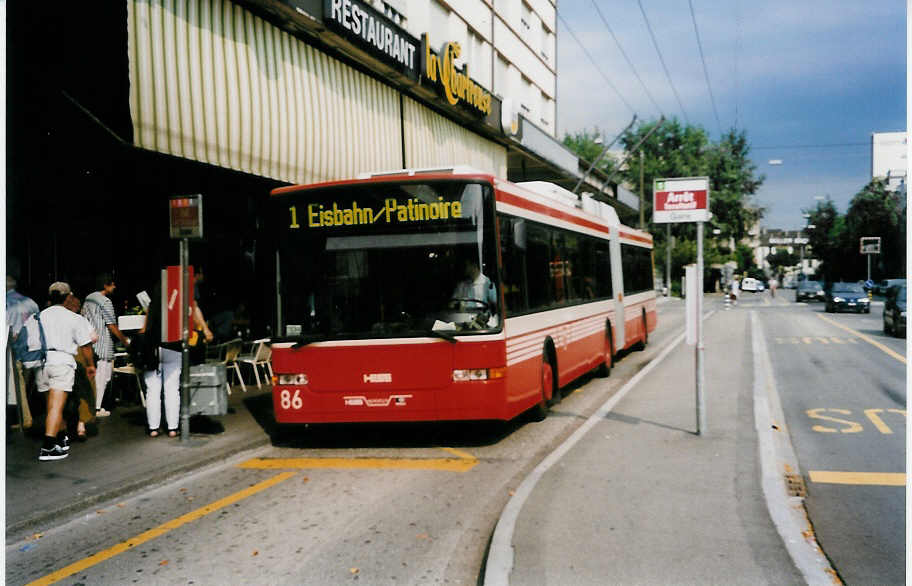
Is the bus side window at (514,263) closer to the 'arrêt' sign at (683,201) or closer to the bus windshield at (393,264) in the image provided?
the bus windshield at (393,264)

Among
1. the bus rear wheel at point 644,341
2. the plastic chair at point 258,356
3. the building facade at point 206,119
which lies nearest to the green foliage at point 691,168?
the bus rear wheel at point 644,341

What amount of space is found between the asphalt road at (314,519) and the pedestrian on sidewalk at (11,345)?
315 centimetres

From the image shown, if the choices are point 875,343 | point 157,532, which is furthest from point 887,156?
point 157,532

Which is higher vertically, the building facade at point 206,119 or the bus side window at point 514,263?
the building facade at point 206,119

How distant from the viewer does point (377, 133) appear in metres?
15.3

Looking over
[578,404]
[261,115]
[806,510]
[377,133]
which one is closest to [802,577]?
[806,510]

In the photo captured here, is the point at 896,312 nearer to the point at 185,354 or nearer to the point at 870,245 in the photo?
the point at 185,354

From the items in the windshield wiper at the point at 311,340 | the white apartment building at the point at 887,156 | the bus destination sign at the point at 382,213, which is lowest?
the windshield wiper at the point at 311,340

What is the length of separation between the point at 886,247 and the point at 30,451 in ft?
219

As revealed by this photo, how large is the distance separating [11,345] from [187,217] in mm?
2744

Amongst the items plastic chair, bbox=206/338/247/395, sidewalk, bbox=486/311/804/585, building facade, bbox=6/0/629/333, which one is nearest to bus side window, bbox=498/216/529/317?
sidewalk, bbox=486/311/804/585

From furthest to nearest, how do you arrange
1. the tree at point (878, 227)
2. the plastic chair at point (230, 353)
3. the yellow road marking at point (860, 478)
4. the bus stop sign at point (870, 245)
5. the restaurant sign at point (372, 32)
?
the tree at point (878, 227)
the bus stop sign at point (870, 245)
the plastic chair at point (230, 353)
the restaurant sign at point (372, 32)
the yellow road marking at point (860, 478)

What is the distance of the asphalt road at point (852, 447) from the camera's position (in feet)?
17.1

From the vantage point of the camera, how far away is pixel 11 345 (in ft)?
31.6
